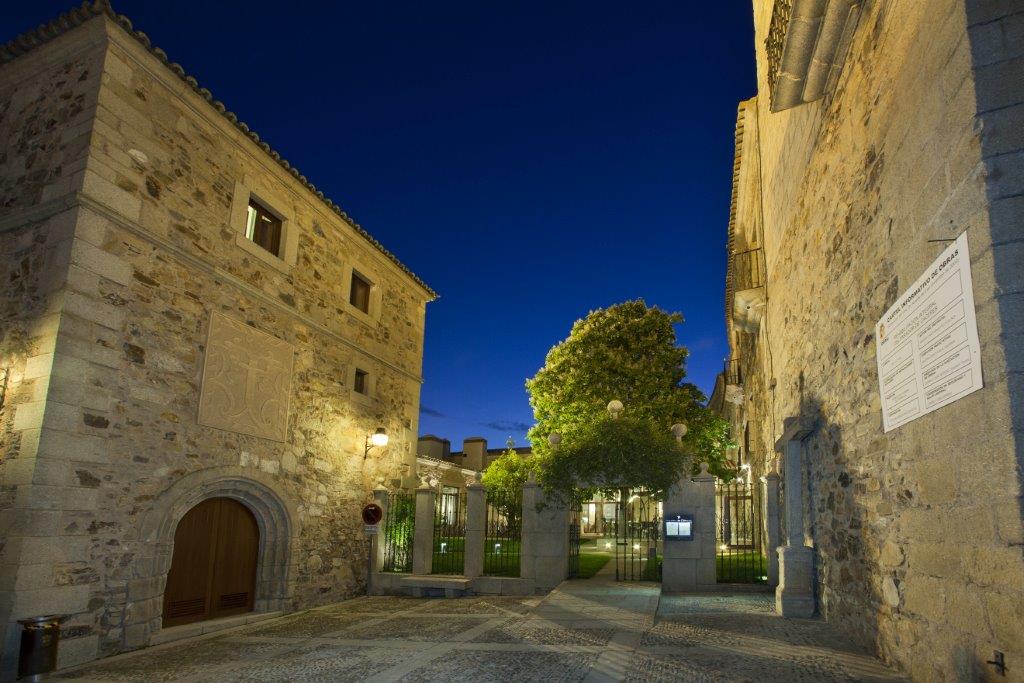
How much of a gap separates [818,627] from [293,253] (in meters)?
10.3

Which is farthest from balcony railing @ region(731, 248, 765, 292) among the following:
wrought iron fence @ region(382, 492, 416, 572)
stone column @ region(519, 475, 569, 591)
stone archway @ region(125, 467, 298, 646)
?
stone archway @ region(125, 467, 298, 646)

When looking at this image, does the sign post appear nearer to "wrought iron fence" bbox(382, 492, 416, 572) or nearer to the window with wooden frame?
"wrought iron fence" bbox(382, 492, 416, 572)

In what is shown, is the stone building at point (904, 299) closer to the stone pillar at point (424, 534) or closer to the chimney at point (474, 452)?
the stone pillar at point (424, 534)

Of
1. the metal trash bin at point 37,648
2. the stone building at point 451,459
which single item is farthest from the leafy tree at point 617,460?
the stone building at point 451,459

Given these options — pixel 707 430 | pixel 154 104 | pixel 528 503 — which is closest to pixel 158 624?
pixel 528 503

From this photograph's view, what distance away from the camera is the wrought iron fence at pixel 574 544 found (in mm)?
12703

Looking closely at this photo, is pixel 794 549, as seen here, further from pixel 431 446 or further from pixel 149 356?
pixel 431 446

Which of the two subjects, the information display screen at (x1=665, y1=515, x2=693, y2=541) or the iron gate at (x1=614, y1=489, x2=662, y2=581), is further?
the iron gate at (x1=614, y1=489, x2=662, y2=581)

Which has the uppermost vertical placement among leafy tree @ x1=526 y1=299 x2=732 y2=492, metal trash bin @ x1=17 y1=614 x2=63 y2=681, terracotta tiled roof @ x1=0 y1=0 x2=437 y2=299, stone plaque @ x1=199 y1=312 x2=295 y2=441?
terracotta tiled roof @ x1=0 y1=0 x2=437 y2=299

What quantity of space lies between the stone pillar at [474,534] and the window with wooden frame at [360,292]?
4798 millimetres

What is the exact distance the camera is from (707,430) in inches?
752

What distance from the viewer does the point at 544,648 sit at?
710cm

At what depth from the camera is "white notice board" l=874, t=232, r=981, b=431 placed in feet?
13.5

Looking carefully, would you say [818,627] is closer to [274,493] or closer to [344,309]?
[274,493]
